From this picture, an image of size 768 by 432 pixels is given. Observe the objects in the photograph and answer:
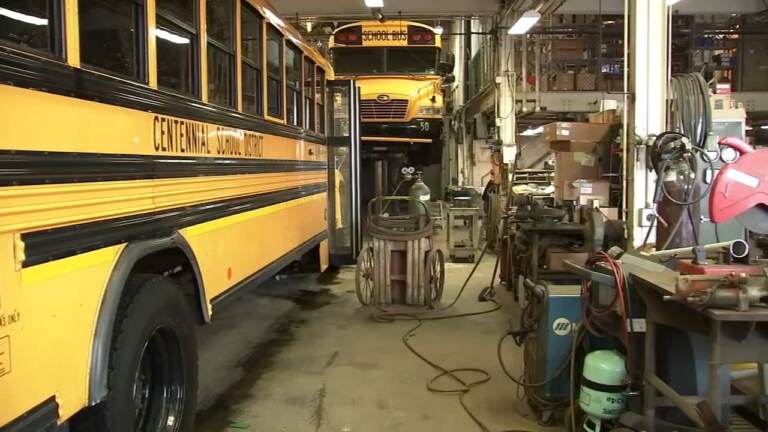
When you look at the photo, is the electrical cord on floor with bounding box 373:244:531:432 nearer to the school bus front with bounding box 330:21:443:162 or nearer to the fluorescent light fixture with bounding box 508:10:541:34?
the fluorescent light fixture with bounding box 508:10:541:34

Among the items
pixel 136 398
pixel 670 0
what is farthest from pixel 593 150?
pixel 136 398

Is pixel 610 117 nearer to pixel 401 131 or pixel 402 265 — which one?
pixel 402 265

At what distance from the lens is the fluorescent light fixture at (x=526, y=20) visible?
7.38 metres

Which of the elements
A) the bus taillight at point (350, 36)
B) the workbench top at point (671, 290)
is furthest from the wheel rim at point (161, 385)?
the bus taillight at point (350, 36)

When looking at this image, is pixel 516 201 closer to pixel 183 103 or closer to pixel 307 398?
pixel 307 398

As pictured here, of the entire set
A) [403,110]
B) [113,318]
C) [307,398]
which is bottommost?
[307,398]

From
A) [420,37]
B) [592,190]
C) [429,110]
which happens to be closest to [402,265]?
[592,190]

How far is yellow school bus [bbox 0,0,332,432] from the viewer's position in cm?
172

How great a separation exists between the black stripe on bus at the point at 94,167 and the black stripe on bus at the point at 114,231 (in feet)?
0.49

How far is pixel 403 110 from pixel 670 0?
597 cm

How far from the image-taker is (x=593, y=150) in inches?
234

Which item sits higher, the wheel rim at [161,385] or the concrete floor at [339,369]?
the wheel rim at [161,385]

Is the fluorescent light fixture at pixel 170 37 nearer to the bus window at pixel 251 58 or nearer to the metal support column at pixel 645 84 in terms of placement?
the bus window at pixel 251 58

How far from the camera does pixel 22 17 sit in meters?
1.84
